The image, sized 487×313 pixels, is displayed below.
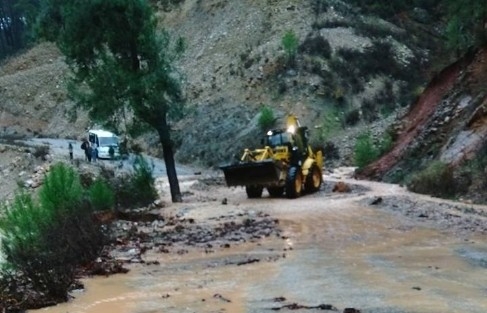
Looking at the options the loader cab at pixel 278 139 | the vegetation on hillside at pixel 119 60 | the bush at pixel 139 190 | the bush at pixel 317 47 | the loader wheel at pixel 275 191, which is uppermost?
the bush at pixel 317 47

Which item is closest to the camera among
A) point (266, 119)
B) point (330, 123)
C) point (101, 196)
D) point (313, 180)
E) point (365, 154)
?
A: point (101, 196)

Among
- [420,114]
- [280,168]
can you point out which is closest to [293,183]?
[280,168]

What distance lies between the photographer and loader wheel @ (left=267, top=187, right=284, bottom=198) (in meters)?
27.1

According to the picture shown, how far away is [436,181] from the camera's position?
23.6 m

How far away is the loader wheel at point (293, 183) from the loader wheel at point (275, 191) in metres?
0.85

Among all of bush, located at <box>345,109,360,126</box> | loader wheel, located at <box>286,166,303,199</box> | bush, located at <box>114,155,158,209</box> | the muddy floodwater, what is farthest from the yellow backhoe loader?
bush, located at <box>345,109,360,126</box>

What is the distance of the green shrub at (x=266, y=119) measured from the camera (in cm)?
4569

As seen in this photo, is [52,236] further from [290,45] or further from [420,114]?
[290,45]

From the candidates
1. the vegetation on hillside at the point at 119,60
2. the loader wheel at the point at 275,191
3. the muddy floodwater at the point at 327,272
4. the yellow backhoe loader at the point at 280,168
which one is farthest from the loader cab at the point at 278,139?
the muddy floodwater at the point at 327,272

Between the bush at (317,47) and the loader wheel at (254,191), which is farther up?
the bush at (317,47)

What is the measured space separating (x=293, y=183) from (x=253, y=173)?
1.55m

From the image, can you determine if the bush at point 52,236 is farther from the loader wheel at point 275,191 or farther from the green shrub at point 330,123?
the green shrub at point 330,123

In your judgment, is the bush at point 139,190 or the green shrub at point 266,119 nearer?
the bush at point 139,190

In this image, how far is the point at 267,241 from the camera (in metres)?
16.7
